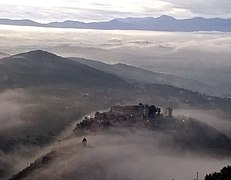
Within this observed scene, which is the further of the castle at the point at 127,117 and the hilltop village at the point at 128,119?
the castle at the point at 127,117

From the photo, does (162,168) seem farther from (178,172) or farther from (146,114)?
(146,114)

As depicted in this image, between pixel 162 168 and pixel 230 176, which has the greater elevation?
pixel 230 176

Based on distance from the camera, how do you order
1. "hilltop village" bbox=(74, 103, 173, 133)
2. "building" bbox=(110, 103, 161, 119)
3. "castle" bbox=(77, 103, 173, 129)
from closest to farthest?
"hilltop village" bbox=(74, 103, 173, 133) → "castle" bbox=(77, 103, 173, 129) → "building" bbox=(110, 103, 161, 119)

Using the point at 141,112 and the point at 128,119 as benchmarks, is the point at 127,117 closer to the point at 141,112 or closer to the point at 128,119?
the point at 128,119

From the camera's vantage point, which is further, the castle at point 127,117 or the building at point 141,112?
the building at point 141,112

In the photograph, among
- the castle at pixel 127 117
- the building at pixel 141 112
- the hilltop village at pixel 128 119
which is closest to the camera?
the hilltop village at pixel 128 119

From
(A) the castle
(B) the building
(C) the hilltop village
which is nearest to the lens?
(C) the hilltop village

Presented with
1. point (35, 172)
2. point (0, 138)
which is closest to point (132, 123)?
point (0, 138)

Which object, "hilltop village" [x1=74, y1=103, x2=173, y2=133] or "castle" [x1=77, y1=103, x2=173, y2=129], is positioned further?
"castle" [x1=77, y1=103, x2=173, y2=129]

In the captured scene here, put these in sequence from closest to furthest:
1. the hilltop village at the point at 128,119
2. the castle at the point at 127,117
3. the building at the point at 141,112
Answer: the hilltop village at the point at 128,119 < the castle at the point at 127,117 < the building at the point at 141,112

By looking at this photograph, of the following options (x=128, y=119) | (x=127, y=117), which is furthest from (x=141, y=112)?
(x=128, y=119)

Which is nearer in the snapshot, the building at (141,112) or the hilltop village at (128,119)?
the hilltop village at (128,119)
